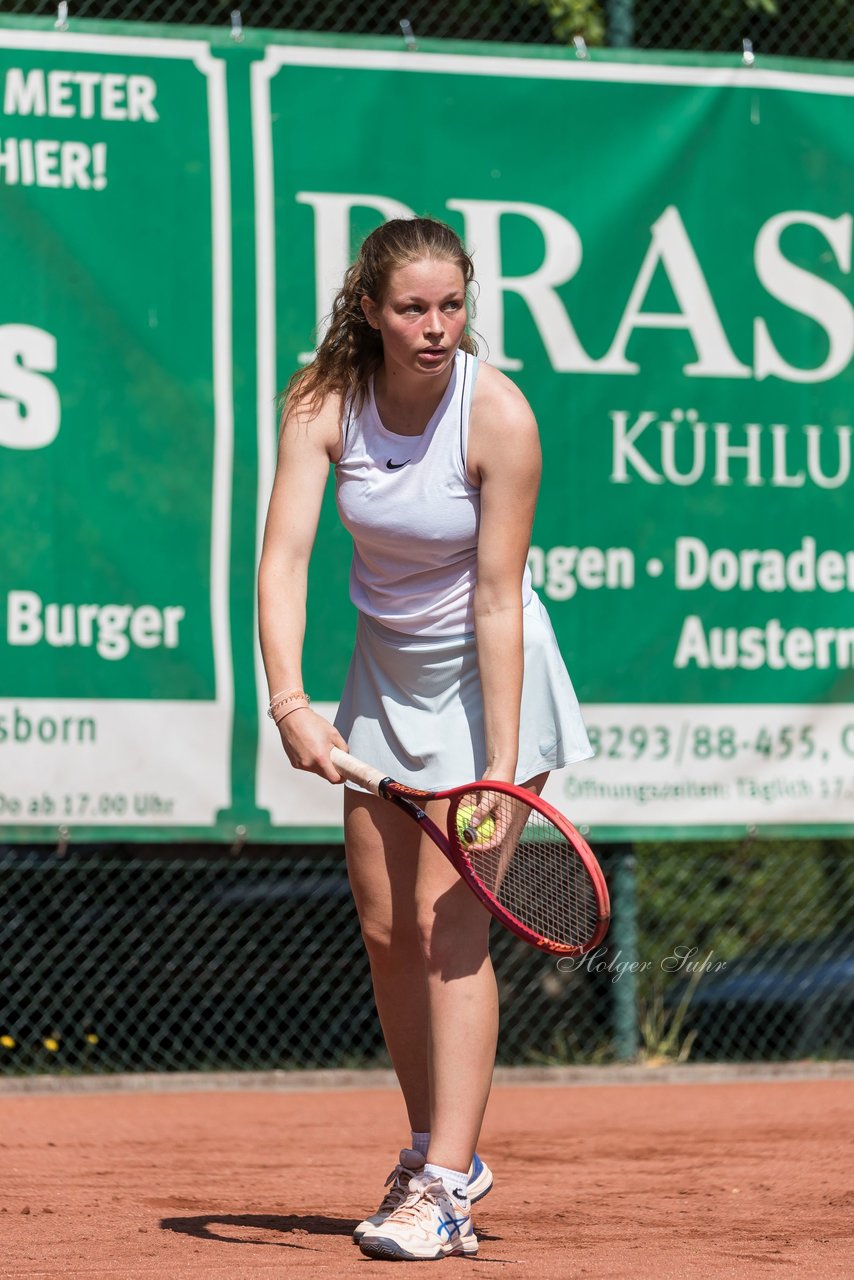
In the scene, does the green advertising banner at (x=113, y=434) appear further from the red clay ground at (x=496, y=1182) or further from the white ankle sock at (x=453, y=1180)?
the white ankle sock at (x=453, y=1180)

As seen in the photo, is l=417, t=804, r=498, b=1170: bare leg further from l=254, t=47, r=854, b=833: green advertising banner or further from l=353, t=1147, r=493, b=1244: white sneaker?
l=254, t=47, r=854, b=833: green advertising banner

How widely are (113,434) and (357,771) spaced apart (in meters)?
2.92

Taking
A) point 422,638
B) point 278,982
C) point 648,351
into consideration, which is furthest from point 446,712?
point 278,982

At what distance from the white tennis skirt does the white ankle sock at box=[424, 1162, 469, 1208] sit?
660 millimetres

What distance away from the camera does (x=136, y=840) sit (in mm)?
5742

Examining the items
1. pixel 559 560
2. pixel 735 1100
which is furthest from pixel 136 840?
pixel 735 1100

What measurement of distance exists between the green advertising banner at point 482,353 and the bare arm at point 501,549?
2630 mm

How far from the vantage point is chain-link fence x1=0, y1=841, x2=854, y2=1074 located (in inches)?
244

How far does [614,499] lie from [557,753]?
9.34ft

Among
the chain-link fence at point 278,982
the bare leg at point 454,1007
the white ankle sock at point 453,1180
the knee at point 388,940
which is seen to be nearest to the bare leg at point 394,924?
the knee at point 388,940

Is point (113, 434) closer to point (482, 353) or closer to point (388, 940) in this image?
point (482, 353)

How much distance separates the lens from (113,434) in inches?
228

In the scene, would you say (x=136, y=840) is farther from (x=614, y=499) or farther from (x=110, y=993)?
(x=614, y=499)

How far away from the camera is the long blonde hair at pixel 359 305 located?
3.18 m
